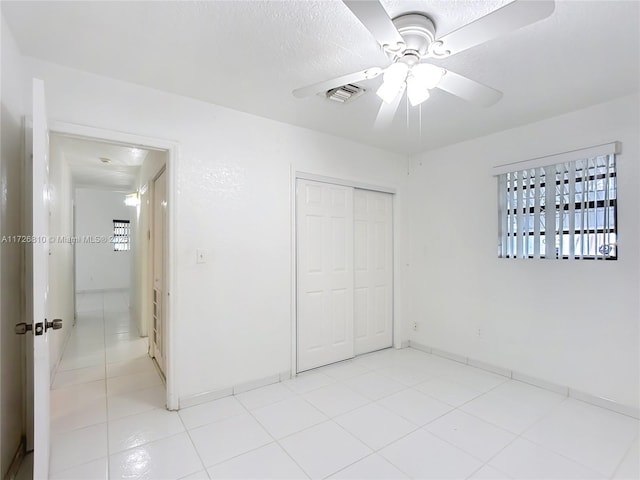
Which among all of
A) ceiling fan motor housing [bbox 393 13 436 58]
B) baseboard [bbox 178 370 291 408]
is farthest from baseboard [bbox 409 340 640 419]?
ceiling fan motor housing [bbox 393 13 436 58]

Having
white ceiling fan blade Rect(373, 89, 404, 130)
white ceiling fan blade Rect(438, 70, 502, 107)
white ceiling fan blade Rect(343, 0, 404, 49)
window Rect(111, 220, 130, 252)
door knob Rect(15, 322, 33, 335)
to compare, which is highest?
white ceiling fan blade Rect(343, 0, 404, 49)

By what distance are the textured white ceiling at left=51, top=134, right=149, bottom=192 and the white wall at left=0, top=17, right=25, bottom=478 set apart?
2.74 feet

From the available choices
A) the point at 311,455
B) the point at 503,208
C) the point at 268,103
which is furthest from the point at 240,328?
the point at 503,208

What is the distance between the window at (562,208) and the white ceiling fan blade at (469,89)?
159 cm

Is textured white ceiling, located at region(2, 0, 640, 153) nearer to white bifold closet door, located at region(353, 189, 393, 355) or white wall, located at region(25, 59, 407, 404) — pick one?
white wall, located at region(25, 59, 407, 404)

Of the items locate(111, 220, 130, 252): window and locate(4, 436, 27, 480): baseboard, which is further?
locate(111, 220, 130, 252): window

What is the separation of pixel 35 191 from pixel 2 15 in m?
0.92

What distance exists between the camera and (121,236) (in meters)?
8.59

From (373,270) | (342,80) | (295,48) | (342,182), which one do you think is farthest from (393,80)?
(373,270)

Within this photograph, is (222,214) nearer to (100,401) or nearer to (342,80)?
(342,80)

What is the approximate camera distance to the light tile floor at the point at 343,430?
186 centimetres

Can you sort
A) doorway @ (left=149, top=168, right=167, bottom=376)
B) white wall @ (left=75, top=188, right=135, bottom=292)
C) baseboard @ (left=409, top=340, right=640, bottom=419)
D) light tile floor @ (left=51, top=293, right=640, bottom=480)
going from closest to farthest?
light tile floor @ (left=51, top=293, right=640, bottom=480) → baseboard @ (left=409, top=340, right=640, bottom=419) → doorway @ (left=149, top=168, right=167, bottom=376) → white wall @ (left=75, top=188, right=135, bottom=292)

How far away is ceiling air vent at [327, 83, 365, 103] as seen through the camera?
2.38 meters

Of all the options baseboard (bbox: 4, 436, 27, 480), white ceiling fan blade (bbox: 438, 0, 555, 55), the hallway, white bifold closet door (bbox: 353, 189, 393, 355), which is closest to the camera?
white ceiling fan blade (bbox: 438, 0, 555, 55)
